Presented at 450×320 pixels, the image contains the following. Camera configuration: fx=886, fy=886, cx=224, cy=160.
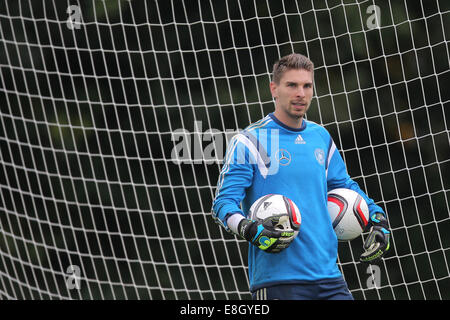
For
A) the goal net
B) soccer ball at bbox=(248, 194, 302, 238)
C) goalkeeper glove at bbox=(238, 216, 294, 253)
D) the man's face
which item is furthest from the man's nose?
the goal net

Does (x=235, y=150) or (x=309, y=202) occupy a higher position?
(x=235, y=150)

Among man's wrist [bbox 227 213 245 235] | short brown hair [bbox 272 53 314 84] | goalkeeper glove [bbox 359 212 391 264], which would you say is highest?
short brown hair [bbox 272 53 314 84]

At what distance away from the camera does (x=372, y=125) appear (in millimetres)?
8375

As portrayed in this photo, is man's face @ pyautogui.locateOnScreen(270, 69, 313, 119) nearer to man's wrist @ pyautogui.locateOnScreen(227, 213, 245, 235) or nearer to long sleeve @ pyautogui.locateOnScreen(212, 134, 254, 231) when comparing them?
long sleeve @ pyautogui.locateOnScreen(212, 134, 254, 231)

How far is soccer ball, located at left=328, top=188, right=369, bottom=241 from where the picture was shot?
14.3ft

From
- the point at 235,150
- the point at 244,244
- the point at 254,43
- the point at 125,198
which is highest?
the point at 254,43

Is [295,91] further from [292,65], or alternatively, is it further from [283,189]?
[283,189]

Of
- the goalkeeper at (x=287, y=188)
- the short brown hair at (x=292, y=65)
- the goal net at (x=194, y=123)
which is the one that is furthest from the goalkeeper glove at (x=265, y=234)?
the goal net at (x=194, y=123)

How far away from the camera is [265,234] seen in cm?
392

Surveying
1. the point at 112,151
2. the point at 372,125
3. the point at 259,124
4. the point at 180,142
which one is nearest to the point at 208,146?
the point at 180,142

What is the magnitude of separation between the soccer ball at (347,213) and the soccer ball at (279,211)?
1.26 feet

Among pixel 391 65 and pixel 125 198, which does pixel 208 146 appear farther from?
pixel 391 65

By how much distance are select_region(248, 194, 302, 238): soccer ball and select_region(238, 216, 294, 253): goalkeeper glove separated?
0.06 ft

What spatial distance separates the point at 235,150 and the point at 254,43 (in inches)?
182
